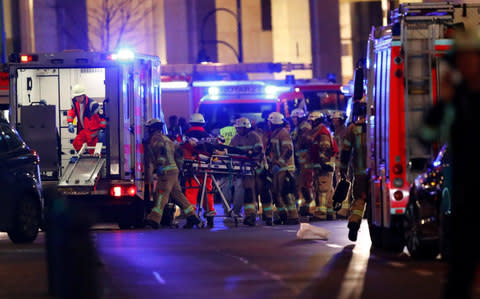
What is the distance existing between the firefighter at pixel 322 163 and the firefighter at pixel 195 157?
Result: 190 cm

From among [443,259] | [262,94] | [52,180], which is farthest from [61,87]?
[443,259]

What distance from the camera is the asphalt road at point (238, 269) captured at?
11625mm

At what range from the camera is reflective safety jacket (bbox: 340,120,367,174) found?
17.1 meters

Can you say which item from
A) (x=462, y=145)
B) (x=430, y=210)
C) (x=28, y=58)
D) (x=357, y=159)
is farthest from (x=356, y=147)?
(x=462, y=145)

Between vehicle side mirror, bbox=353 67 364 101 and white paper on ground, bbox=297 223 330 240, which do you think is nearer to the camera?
vehicle side mirror, bbox=353 67 364 101

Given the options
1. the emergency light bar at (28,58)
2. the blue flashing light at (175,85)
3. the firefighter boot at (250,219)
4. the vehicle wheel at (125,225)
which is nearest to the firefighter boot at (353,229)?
the firefighter boot at (250,219)

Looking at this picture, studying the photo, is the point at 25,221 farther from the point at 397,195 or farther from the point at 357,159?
the point at 397,195

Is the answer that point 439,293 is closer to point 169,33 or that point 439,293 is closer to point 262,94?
point 262,94

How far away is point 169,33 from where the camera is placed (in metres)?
48.4

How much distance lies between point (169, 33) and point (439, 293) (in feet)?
124

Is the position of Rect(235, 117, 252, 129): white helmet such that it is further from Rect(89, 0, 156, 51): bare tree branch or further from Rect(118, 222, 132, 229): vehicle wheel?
Rect(89, 0, 156, 51): bare tree branch

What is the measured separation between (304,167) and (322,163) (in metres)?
0.43

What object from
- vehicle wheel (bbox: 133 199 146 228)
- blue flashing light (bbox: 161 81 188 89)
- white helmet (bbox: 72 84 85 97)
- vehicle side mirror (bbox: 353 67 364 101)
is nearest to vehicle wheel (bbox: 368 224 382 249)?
vehicle side mirror (bbox: 353 67 364 101)

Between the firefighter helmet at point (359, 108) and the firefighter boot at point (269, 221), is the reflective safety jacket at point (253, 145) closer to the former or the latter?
the firefighter boot at point (269, 221)
